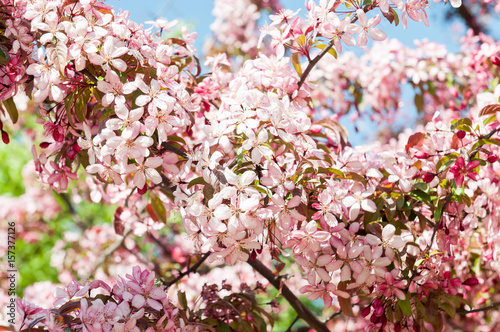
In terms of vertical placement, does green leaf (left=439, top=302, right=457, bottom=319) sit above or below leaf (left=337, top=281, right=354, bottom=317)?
below

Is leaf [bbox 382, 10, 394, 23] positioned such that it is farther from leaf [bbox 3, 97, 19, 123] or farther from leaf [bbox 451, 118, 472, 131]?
leaf [bbox 3, 97, 19, 123]

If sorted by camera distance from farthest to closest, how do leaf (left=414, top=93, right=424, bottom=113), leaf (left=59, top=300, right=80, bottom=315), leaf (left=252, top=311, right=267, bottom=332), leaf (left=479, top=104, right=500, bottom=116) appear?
A: leaf (left=414, top=93, right=424, bottom=113) < leaf (left=252, top=311, right=267, bottom=332) < leaf (left=479, top=104, right=500, bottom=116) < leaf (left=59, top=300, right=80, bottom=315)

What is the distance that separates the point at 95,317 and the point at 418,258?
0.90 meters

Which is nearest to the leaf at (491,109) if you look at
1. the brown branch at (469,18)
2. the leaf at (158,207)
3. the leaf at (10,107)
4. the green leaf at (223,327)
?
the green leaf at (223,327)

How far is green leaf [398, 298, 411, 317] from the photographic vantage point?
4.17 ft

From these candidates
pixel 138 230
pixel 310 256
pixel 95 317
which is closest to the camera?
pixel 95 317

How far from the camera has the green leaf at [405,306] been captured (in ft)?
4.17

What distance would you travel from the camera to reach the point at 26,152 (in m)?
7.84

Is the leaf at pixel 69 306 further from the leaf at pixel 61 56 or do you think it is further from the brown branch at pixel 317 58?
the brown branch at pixel 317 58

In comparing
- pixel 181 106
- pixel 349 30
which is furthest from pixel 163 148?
pixel 349 30

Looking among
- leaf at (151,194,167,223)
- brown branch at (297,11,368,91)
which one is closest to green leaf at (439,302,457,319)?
brown branch at (297,11,368,91)

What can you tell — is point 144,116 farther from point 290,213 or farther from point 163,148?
point 290,213

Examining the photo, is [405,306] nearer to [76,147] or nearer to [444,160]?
[444,160]

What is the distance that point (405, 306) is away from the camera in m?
1.28
